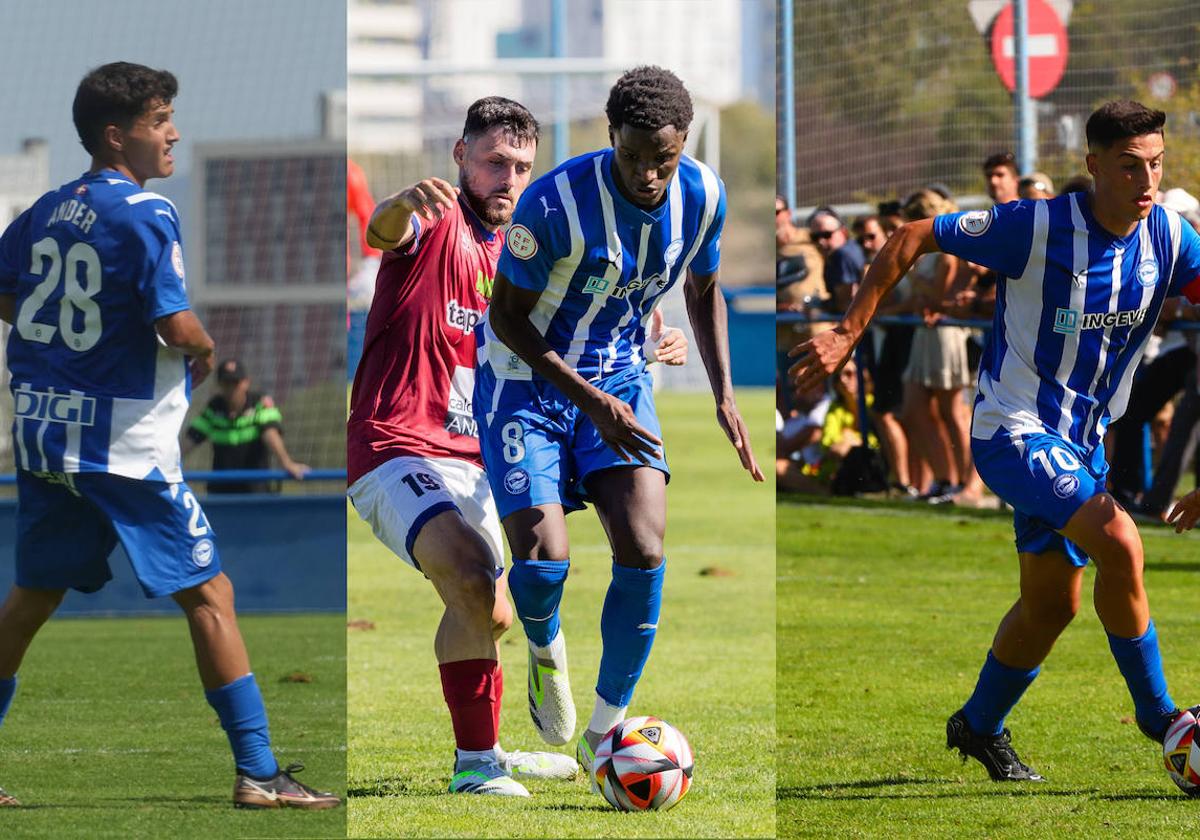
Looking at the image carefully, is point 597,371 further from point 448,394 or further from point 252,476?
point 252,476

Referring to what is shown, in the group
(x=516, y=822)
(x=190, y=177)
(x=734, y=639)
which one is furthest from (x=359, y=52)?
(x=516, y=822)

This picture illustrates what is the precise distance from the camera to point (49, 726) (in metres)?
6.66

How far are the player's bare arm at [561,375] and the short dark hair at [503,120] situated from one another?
0.66m

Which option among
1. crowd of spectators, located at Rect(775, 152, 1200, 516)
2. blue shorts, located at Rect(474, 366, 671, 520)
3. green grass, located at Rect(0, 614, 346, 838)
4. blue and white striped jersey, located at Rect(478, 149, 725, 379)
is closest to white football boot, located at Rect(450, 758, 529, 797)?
green grass, located at Rect(0, 614, 346, 838)

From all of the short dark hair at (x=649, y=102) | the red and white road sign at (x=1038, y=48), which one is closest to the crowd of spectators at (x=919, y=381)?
the red and white road sign at (x=1038, y=48)

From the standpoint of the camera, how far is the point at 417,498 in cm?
533

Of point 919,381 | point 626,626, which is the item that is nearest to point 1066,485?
point 626,626

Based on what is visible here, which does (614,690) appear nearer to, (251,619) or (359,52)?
(251,619)

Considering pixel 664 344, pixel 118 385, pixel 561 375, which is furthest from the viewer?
pixel 664 344

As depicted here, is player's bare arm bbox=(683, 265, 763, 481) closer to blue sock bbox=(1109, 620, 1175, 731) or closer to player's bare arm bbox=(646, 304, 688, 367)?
player's bare arm bbox=(646, 304, 688, 367)

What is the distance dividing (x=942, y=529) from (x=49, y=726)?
6.65 meters

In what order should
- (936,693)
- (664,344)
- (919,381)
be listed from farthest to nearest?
(919,381)
(936,693)
(664,344)

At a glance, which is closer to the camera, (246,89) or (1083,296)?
(1083,296)

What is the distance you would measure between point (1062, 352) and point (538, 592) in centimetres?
175
